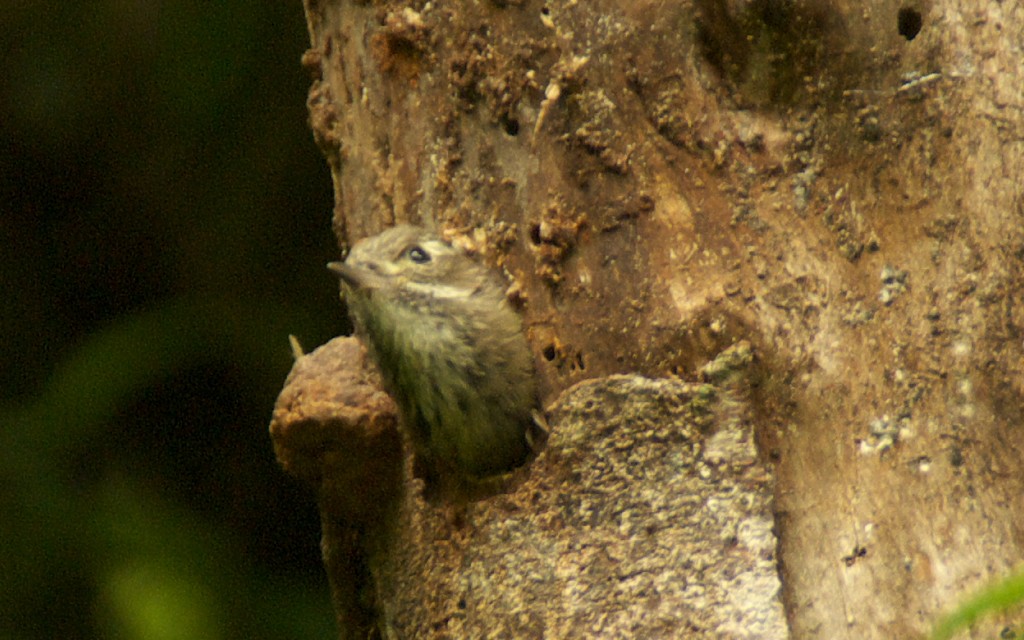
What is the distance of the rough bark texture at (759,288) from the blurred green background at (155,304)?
6.61 ft

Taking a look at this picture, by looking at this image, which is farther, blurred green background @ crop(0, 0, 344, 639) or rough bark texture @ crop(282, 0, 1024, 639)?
blurred green background @ crop(0, 0, 344, 639)

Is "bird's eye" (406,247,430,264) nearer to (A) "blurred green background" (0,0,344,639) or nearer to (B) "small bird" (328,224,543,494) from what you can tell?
(B) "small bird" (328,224,543,494)

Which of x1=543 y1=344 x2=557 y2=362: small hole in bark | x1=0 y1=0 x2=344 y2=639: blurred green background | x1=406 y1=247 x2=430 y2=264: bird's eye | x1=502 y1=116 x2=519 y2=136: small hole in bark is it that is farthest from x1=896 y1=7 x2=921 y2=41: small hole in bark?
x1=0 y1=0 x2=344 y2=639: blurred green background

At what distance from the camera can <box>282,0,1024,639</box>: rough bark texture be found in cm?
188

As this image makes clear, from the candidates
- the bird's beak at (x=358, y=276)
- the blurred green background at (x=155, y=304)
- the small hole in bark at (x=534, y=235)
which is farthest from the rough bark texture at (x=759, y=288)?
the blurred green background at (x=155, y=304)

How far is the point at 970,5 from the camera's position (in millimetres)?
2018

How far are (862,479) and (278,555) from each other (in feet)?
8.65

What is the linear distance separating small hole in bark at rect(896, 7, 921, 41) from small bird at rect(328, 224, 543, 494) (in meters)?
0.81

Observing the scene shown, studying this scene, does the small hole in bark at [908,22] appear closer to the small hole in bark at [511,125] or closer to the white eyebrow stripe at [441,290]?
the small hole in bark at [511,125]

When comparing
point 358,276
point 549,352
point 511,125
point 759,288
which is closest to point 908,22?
point 759,288

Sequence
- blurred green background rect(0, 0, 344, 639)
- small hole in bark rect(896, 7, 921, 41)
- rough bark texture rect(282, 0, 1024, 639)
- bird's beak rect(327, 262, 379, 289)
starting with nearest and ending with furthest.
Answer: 1. rough bark texture rect(282, 0, 1024, 639)
2. small hole in bark rect(896, 7, 921, 41)
3. bird's beak rect(327, 262, 379, 289)
4. blurred green background rect(0, 0, 344, 639)

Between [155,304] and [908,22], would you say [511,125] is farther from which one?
[155,304]

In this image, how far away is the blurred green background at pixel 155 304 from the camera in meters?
3.89

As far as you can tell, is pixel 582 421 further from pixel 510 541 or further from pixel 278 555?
pixel 278 555
